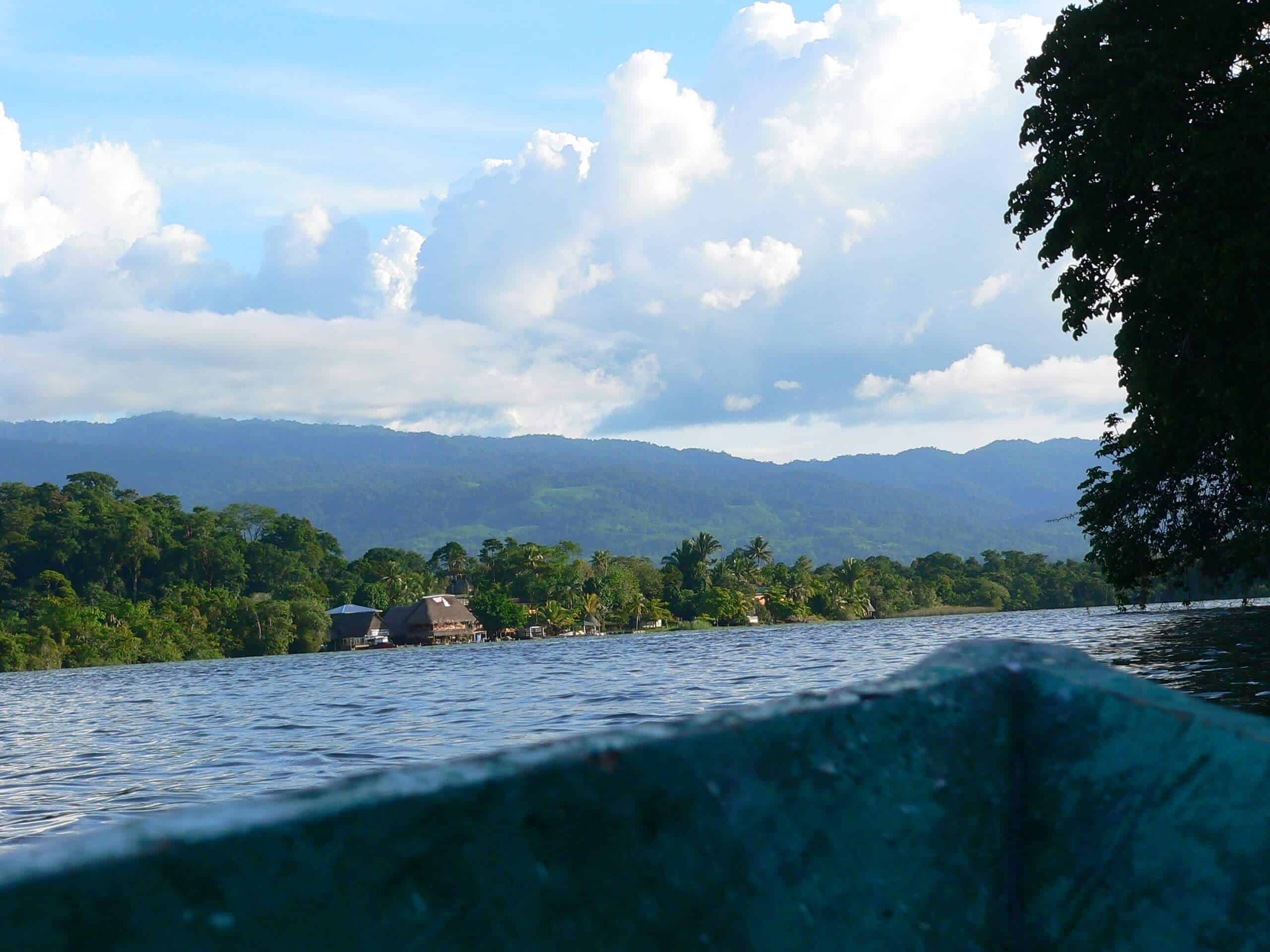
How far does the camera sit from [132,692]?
42.9m

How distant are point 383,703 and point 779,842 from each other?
2994 centimetres

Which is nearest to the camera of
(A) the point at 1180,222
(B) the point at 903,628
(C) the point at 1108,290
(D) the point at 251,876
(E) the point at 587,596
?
(D) the point at 251,876

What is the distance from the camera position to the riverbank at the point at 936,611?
441 feet

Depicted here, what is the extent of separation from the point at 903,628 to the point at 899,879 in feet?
289

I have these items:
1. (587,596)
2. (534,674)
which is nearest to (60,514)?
(587,596)

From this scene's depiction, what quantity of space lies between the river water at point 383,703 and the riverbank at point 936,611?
74.9 meters

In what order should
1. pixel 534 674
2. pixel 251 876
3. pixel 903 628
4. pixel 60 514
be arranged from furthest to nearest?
pixel 60 514
pixel 903 628
pixel 534 674
pixel 251 876

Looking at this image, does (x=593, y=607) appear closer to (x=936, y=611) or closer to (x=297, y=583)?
(x=297, y=583)

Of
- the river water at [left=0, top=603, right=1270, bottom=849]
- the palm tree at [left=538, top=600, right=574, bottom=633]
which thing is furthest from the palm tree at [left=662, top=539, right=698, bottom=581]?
the river water at [left=0, top=603, right=1270, bottom=849]

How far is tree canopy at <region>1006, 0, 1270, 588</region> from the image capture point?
15.3m

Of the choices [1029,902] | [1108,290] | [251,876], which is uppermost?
[1108,290]

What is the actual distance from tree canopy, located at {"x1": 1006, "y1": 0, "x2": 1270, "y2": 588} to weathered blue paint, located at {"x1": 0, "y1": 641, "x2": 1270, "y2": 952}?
1539 centimetres

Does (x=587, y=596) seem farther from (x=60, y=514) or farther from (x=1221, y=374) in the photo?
(x=1221, y=374)

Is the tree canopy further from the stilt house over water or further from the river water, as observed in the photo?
the stilt house over water
